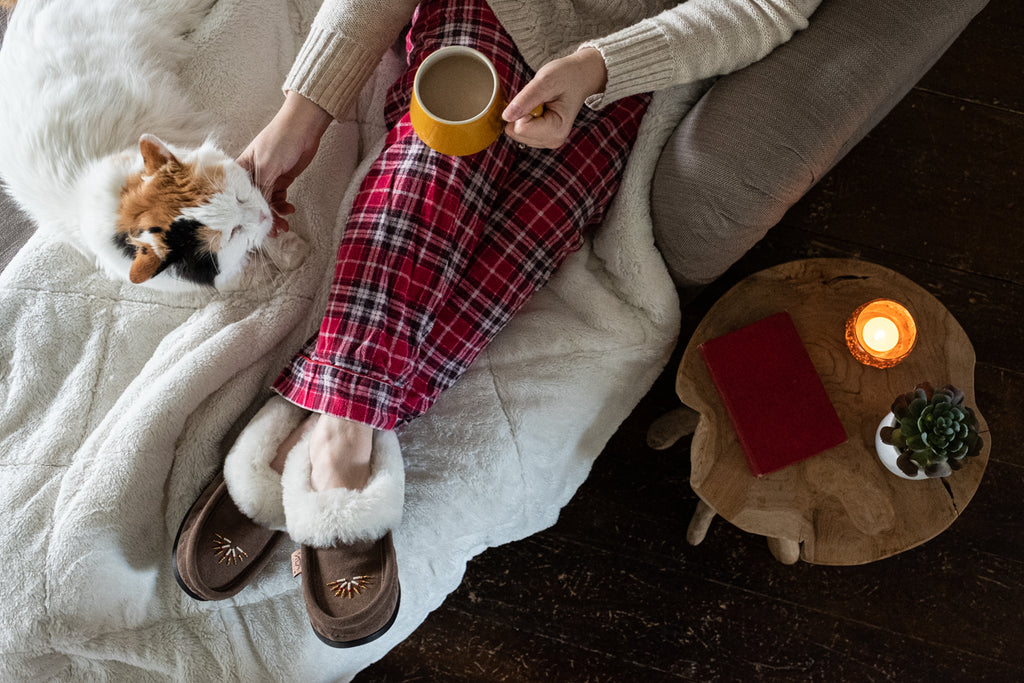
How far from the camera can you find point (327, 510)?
0.88 m

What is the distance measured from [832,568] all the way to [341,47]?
133 cm

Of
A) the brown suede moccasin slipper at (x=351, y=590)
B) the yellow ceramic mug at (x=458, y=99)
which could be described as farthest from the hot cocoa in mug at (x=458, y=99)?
the brown suede moccasin slipper at (x=351, y=590)

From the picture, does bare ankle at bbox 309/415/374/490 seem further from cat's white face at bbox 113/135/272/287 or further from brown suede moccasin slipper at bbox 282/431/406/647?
cat's white face at bbox 113/135/272/287

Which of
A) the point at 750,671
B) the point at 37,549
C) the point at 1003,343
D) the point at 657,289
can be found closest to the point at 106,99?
the point at 37,549

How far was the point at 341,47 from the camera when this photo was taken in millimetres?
939

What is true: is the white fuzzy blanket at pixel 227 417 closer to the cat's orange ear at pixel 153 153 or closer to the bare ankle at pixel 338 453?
the bare ankle at pixel 338 453

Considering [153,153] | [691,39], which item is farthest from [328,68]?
[691,39]

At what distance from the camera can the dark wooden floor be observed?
1267 millimetres

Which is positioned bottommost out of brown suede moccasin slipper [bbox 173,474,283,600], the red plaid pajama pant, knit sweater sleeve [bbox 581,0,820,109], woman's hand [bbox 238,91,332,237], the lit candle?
brown suede moccasin slipper [bbox 173,474,283,600]

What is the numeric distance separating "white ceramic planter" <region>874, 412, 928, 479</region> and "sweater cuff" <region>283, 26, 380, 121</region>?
3.09ft

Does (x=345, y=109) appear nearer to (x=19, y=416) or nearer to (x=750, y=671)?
(x=19, y=416)

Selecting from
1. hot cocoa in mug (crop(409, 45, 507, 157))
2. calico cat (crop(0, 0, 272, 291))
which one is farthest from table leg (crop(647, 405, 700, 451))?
calico cat (crop(0, 0, 272, 291))

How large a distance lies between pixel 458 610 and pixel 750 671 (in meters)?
0.60

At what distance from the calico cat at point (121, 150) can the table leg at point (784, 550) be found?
111 centimetres
